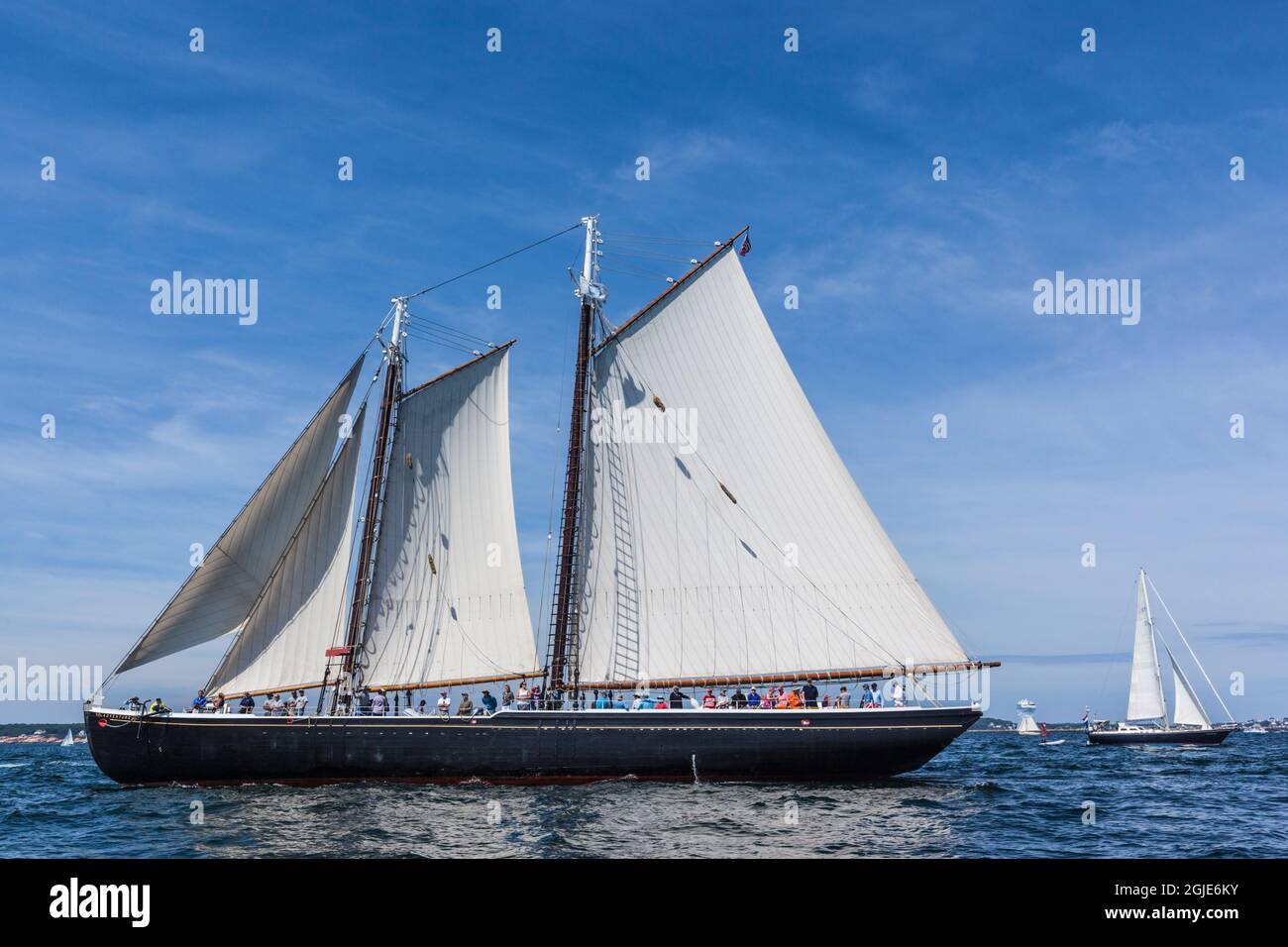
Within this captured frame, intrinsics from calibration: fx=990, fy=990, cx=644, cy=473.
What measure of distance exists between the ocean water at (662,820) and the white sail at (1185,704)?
179ft

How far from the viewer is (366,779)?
4109cm

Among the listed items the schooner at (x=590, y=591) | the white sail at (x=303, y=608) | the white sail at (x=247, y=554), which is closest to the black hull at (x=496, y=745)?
the schooner at (x=590, y=591)

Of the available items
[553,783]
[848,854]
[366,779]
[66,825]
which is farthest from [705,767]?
[66,825]

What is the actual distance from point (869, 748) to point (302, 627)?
2546 centimetres

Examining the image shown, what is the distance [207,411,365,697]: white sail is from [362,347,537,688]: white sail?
1.83m

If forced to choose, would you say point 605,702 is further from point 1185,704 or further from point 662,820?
point 1185,704

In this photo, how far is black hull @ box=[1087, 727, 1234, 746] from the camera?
304 feet

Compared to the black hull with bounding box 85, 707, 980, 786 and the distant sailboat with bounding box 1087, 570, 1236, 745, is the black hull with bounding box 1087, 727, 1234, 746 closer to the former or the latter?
the distant sailboat with bounding box 1087, 570, 1236, 745

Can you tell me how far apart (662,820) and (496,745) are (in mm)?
12751

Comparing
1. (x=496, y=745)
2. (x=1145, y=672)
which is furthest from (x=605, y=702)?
(x=1145, y=672)

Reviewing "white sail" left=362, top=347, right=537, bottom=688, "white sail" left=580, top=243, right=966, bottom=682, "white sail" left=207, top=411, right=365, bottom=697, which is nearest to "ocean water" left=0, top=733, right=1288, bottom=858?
"white sail" left=207, top=411, right=365, bottom=697

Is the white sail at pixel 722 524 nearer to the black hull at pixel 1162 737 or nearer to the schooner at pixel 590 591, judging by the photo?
the schooner at pixel 590 591

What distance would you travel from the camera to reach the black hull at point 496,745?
4081cm
